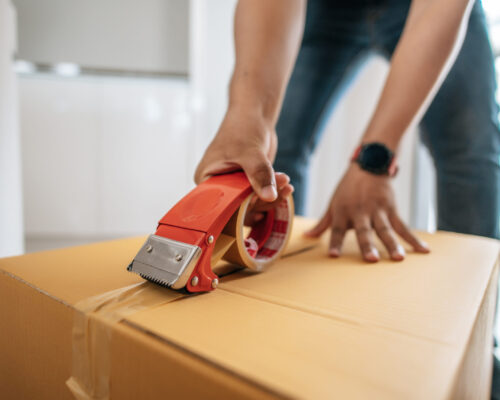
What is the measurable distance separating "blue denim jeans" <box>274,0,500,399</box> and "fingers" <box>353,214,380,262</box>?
362 mm

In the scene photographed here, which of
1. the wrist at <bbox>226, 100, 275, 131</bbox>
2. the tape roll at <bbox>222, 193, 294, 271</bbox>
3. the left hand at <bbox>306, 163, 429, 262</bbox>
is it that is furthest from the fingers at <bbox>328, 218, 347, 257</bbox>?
the wrist at <bbox>226, 100, 275, 131</bbox>

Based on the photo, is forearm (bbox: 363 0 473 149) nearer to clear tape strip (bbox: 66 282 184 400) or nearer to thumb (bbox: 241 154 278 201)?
thumb (bbox: 241 154 278 201)

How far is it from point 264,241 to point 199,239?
0.59 feet

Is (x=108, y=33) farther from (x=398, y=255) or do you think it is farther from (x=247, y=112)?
(x=398, y=255)

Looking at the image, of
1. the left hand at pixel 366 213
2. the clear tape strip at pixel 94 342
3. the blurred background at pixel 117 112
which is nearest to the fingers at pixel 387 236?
the left hand at pixel 366 213

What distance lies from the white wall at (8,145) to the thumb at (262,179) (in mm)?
868

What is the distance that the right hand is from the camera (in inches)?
15.7

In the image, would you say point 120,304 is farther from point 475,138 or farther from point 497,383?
point 475,138

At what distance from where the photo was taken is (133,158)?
1950 mm

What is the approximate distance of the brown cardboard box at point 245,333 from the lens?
0.23 meters

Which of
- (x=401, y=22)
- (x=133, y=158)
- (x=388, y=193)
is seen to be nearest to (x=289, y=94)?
(x=401, y=22)

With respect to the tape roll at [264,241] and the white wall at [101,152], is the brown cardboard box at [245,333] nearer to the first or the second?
the tape roll at [264,241]

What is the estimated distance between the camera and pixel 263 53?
611mm

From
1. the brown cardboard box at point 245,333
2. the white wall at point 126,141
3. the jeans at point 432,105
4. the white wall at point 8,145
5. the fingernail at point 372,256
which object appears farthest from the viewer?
the white wall at point 126,141
